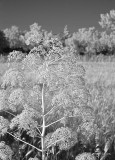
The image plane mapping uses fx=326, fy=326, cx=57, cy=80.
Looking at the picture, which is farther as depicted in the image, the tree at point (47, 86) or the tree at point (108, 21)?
the tree at point (108, 21)

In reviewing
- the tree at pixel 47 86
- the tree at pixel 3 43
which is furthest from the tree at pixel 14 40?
the tree at pixel 47 86

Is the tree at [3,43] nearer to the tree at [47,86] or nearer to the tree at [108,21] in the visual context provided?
the tree at [108,21]

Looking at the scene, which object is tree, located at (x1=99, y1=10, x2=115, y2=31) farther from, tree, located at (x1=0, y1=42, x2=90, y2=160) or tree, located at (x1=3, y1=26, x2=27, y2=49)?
Answer: tree, located at (x1=0, y1=42, x2=90, y2=160)

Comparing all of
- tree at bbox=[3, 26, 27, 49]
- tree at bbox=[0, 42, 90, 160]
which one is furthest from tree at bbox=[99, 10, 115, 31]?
tree at bbox=[0, 42, 90, 160]

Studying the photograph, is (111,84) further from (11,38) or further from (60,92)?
(11,38)

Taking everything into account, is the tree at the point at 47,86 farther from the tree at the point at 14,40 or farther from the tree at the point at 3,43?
the tree at the point at 14,40

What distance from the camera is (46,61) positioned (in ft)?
11.8

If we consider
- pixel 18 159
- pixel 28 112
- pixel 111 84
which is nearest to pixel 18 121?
pixel 28 112

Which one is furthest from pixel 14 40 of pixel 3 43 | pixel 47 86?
pixel 47 86

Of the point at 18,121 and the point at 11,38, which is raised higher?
Result: the point at 11,38

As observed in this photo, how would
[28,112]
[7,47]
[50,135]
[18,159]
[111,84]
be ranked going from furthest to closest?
[7,47] < [111,84] < [18,159] < [50,135] < [28,112]

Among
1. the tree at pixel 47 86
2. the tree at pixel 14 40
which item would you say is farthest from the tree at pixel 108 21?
the tree at pixel 47 86

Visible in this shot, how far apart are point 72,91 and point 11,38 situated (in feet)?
255

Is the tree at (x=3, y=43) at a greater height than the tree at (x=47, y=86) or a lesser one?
greater
